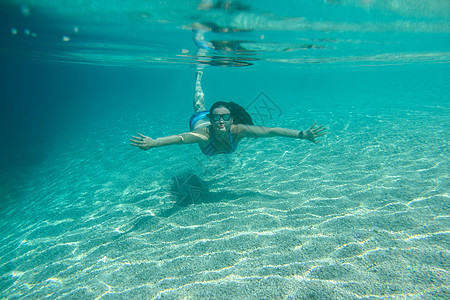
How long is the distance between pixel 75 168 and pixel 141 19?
8290 mm

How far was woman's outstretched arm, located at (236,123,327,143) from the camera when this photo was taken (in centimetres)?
507

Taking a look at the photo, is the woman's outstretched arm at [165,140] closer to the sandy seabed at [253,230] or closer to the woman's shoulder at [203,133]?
the woman's shoulder at [203,133]

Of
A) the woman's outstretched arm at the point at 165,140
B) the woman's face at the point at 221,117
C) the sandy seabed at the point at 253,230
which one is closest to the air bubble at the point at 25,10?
the sandy seabed at the point at 253,230

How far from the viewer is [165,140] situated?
420 cm

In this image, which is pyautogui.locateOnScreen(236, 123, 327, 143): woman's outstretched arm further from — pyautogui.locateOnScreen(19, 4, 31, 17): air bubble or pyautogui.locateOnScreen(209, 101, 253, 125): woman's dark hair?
pyautogui.locateOnScreen(19, 4, 31, 17): air bubble

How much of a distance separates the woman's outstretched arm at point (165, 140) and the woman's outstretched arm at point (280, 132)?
1.18 m

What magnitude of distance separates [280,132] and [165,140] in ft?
9.69

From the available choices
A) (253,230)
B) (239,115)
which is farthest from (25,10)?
(253,230)

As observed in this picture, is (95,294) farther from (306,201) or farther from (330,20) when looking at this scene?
(330,20)

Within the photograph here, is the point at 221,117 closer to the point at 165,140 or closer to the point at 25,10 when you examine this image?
the point at 165,140

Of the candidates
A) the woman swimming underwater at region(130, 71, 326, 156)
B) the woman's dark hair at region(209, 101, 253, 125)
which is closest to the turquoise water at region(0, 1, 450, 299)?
the woman swimming underwater at region(130, 71, 326, 156)

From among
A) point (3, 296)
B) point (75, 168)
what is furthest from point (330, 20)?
point (75, 168)

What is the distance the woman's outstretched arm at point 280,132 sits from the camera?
507 cm

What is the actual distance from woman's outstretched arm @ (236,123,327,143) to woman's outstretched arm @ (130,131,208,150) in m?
1.18
